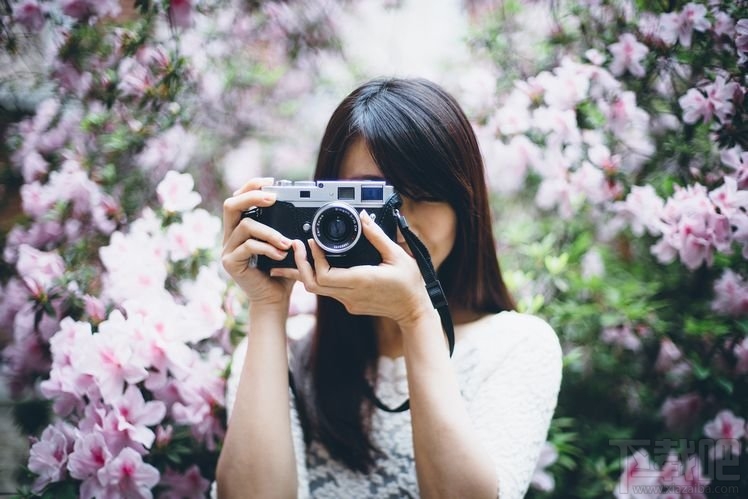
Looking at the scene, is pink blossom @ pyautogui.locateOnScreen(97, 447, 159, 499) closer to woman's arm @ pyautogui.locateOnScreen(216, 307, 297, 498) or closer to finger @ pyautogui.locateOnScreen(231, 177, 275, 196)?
woman's arm @ pyautogui.locateOnScreen(216, 307, 297, 498)

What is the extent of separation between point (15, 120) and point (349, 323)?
4.76ft

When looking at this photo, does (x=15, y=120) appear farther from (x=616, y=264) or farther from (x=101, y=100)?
(x=616, y=264)

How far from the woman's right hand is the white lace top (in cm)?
25

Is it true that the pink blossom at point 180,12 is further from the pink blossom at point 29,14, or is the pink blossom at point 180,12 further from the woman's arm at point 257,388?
the woman's arm at point 257,388

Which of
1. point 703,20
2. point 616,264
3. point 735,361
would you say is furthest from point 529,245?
point 703,20

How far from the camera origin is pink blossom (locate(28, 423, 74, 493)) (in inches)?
49.9

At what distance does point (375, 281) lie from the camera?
1.09m

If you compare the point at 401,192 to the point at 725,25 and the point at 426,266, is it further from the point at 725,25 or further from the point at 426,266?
the point at 725,25

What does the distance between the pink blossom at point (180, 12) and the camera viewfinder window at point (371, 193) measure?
3.35ft

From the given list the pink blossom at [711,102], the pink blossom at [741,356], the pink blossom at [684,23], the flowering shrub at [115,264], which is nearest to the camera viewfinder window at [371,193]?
the flowering shrub at [115,264]

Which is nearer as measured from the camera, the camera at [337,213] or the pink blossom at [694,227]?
the camera at [337,213]

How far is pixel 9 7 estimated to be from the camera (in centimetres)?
163

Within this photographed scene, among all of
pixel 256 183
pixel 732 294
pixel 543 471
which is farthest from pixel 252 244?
pixel 732 294

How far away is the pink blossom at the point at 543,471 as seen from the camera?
1548 mm
